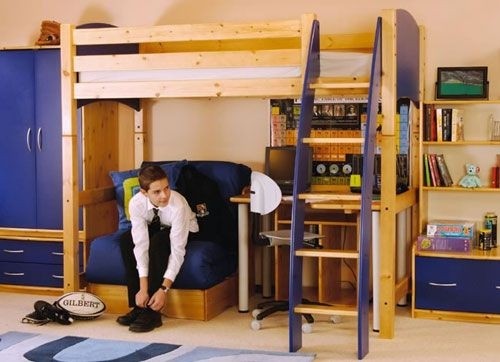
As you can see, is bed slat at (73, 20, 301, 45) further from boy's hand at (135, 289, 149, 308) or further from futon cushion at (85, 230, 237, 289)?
boy's hand at (135, 289, 149, 308)

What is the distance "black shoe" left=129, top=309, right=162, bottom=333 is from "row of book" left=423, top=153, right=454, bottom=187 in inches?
80.0

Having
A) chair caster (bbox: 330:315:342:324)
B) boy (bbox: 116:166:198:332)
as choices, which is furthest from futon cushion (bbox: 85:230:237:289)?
chair caster (bbox: 330:315:342:324)

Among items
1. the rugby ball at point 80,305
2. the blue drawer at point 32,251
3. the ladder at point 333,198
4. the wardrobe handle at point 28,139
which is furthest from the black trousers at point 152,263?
the wardrobe handle at point 28,139

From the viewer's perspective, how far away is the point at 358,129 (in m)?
5.67

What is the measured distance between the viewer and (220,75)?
4898 millimetres

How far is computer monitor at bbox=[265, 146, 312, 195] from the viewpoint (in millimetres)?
5570

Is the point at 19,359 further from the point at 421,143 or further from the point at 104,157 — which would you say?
the point at 421,143

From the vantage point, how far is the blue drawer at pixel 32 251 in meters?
5.75

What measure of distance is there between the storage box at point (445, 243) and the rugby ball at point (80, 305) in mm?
2090

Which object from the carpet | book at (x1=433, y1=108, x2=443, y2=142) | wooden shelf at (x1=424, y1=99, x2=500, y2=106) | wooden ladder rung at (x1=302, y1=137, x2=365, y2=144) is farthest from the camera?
book at (x1=433, y1=108, x2=443, y2=142)

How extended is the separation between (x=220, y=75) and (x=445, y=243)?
180 cm

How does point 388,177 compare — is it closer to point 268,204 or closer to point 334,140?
point 334,140

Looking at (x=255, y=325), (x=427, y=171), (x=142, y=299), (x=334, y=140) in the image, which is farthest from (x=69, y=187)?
(x=427, y=171)

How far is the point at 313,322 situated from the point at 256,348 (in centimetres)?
62
